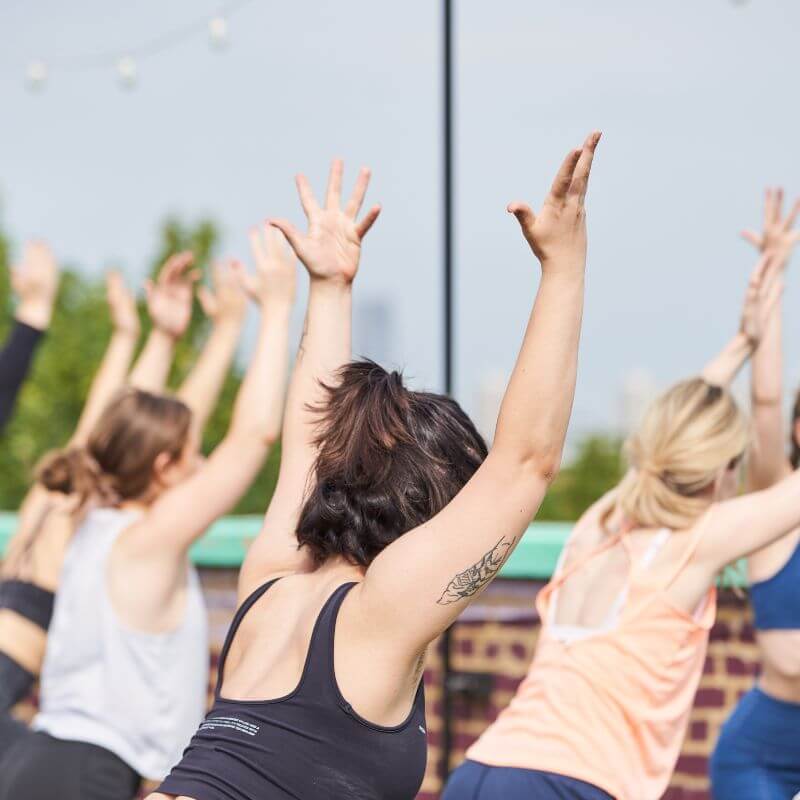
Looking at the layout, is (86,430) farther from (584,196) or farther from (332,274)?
(584,196)

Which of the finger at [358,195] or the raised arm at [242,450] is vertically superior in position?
the finger at [358,195]

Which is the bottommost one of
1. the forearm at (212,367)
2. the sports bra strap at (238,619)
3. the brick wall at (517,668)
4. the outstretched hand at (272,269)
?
the brick wall at (517,668)

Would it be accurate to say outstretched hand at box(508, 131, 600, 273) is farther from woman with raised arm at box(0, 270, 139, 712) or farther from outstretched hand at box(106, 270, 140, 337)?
outstretched hand at box(106, 270, 140, 337)

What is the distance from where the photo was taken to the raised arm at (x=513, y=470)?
62.8 inches

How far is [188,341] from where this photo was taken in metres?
28.3

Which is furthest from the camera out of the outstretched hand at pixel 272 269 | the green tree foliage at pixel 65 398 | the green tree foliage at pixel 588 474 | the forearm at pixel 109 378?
the green tree foliage at pixel 588 474

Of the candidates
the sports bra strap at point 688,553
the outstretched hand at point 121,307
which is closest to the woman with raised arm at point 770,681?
the sports bra strap at point 688,553

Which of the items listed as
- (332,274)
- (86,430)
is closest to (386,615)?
(332,274)

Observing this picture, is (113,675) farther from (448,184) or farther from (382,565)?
(448,184)

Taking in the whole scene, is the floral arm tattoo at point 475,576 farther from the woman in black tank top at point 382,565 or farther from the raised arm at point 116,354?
the raised arm at point 116,354

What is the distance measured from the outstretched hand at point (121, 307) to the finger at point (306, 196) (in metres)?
2.33

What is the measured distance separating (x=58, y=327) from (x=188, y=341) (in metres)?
3.19

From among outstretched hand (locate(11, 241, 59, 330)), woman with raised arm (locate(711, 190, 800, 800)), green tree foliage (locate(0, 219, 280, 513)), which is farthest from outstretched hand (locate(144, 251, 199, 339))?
green tree foliage (locate(0, 219, 280, 513))

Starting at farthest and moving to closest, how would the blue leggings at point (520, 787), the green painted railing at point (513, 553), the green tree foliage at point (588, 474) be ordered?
the green tree foliage at point (588, 474), the green painted railing at point (513, 553), the blue leggings at point (520, 787)
